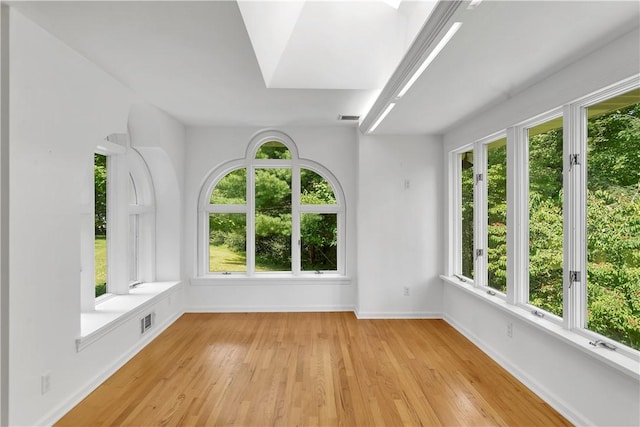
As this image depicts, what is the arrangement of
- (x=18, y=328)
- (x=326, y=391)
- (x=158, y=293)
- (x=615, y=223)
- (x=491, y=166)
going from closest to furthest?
(x=18, y=328)
(x=615, y=223)
(x=326, y=391)
(x=491, y=166)
(x=158, y=293)

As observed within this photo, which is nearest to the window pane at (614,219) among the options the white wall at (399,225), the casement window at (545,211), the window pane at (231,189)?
the casement window at (545,211)

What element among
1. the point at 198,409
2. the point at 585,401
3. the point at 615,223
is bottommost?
the point at 198,409

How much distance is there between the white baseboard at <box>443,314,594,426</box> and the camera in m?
2.54

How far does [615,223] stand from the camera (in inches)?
95.0

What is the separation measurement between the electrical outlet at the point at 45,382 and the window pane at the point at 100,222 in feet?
5.28

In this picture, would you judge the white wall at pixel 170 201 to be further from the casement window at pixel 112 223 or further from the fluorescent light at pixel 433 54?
the fluorescent light at pixel 433 54

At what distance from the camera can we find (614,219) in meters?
2.42

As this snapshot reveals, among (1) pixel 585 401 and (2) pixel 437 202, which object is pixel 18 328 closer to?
(1) pixel 585 401

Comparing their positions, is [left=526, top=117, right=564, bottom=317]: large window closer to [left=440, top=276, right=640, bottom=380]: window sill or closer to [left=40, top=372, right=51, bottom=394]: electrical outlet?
[left=440, top=276, right=640, bottom=380]: window sill

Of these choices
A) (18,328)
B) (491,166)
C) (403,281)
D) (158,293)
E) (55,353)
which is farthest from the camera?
(403,281)

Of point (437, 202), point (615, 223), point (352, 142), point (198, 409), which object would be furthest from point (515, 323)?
point (352, 142)

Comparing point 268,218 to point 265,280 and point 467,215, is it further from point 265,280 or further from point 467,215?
point 467,215

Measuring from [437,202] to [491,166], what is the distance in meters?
1.21

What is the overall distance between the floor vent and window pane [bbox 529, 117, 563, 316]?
3.82m
